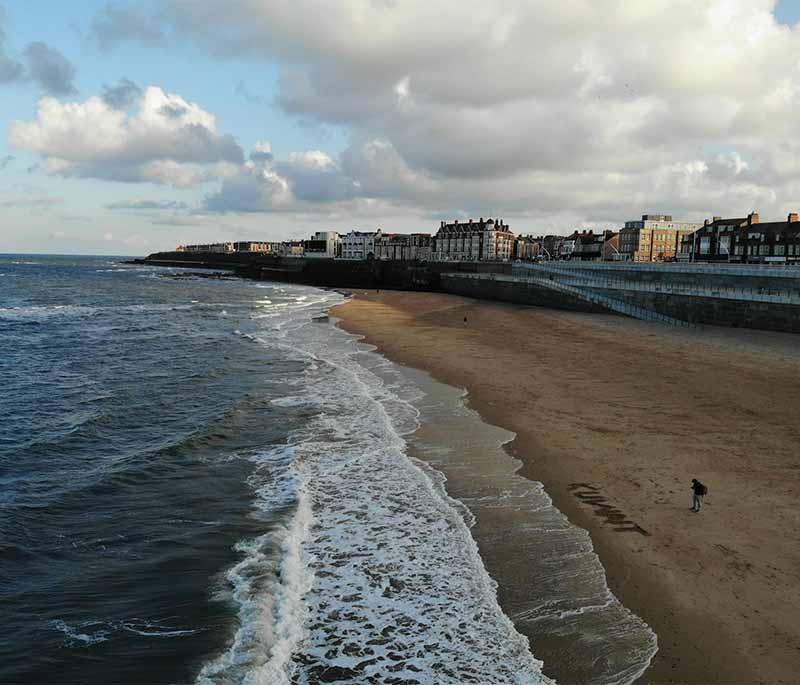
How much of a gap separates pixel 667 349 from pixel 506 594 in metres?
24.0

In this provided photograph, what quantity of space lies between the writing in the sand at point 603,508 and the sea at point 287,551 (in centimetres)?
68

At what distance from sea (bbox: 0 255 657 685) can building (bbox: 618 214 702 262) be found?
105377 mm

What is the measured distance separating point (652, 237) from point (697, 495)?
117666mm

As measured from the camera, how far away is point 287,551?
31.7ft

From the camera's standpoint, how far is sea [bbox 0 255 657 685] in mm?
7102

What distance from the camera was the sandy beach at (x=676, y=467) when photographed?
735 centimetres

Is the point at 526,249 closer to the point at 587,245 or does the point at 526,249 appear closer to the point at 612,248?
the point at 587,245

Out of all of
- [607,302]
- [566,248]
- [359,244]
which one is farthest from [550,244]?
[607,302]

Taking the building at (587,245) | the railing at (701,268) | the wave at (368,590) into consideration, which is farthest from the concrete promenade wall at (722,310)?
the building at (587,245)

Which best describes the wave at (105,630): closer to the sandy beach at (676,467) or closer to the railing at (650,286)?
the sandy beach at (676,467)

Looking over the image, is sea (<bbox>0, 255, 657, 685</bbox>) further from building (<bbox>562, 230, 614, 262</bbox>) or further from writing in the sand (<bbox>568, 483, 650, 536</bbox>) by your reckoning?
building (<bbox>562, 230, 614, 262</bbox>)

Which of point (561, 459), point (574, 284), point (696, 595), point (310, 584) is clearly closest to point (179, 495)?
point (310, 584)

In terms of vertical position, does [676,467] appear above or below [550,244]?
below

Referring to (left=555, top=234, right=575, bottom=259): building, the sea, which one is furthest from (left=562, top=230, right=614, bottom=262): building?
the sea
